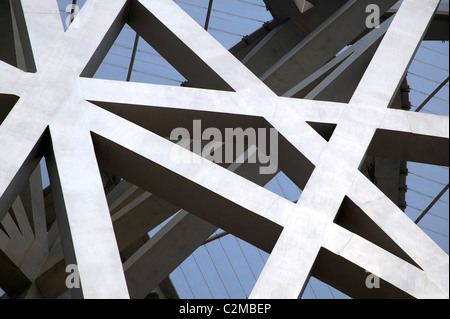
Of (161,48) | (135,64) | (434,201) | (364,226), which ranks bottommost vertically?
(364,226)

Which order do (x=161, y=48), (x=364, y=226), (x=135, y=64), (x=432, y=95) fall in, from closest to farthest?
(x=364, y=226), (x=161, y=48), (x=135, y=64), (x=432, y=95)

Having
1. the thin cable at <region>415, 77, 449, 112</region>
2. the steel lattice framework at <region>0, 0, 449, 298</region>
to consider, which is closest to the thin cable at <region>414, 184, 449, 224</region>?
the thin cable at <region>415, 77, 449, 112</region>

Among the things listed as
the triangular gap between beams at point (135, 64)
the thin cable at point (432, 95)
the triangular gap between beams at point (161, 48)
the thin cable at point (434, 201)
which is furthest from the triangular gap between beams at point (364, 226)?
the thin cable at point (434, 201)

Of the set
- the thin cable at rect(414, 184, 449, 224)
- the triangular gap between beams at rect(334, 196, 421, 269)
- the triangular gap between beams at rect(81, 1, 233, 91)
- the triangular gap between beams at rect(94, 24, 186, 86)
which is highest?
the triangular gap between beams at rect(94, 24, 186, 86)

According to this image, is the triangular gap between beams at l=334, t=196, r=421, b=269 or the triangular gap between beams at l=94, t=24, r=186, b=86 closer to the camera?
the triangular gap between beams at l=334, t=196, r=421, b=269

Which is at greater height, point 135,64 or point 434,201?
point 135,64

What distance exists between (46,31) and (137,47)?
12524 millimetres

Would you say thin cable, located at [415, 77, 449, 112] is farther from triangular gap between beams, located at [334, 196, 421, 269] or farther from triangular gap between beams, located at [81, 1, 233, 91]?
triangular gap between beams, located at [334, 196, 421, 269]

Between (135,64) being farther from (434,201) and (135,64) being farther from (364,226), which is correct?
(364,226)

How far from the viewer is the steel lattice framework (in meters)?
7.39

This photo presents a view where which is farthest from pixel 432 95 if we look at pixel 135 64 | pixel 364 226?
pixel 364 226

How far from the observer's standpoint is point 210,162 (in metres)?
8.05

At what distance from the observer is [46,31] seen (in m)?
9.07
